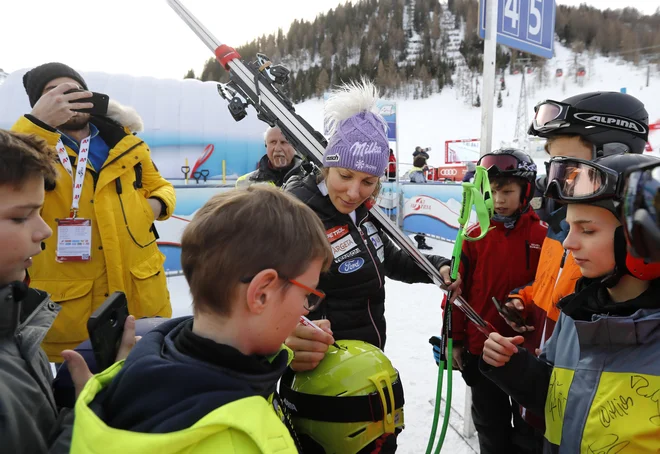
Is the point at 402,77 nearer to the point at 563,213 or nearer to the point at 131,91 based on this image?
the point at 131,91

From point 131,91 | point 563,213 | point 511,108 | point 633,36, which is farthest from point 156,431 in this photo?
point 633,36

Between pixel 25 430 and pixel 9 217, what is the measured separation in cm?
55

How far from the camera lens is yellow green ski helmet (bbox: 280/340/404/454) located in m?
1.06

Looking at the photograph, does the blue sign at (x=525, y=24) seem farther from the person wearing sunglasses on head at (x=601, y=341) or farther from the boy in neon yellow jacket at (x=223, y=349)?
the boy in neon yellow jacket at (x=223, y=349)

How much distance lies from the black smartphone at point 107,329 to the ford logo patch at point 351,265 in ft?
2.72

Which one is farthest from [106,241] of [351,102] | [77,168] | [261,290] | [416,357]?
[416,357]

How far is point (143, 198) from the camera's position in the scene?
2.26m

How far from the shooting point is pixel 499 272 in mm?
2225

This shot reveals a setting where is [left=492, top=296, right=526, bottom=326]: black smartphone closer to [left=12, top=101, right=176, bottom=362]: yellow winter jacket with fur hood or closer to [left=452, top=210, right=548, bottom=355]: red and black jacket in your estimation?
[left=452, top=210, right=548, bottom=355]: red and black jacket

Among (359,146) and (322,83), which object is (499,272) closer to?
(359,146)

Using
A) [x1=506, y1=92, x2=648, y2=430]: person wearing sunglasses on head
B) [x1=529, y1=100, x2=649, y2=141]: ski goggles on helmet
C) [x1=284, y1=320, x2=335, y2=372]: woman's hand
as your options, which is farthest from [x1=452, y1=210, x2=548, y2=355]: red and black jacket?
[x1=284, y1=320, x2=335, y2=372]: woman's hand

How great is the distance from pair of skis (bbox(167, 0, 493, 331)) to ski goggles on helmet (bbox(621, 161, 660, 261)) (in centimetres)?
108

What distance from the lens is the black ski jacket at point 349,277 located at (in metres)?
1.73

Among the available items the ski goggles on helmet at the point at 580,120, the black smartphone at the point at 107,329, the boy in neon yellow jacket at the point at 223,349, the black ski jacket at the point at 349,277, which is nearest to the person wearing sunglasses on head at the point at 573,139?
the ski goggles on helmet at the point at 580,120
